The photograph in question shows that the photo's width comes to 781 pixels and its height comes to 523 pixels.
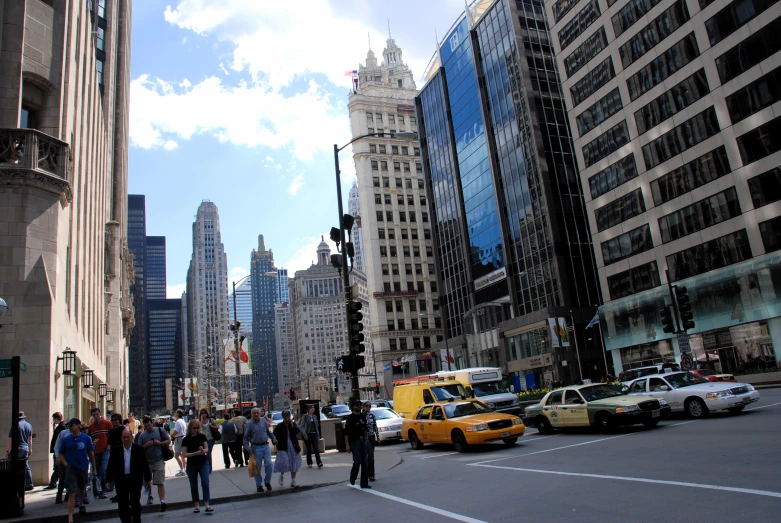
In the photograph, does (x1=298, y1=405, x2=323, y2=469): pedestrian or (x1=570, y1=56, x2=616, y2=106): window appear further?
(x1=570, y1=56, x2=616, y2=106): window

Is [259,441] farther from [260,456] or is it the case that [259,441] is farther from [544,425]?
[544,425]

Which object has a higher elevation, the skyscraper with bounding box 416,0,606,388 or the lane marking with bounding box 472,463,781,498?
the skyscraper with bounding box 416,0,606,388

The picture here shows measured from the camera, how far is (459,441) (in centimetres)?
1838

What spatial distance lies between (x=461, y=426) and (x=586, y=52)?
46.1m

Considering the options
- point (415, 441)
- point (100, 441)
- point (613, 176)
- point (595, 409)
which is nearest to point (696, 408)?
point (595, 409)

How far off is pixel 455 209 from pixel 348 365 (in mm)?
63852

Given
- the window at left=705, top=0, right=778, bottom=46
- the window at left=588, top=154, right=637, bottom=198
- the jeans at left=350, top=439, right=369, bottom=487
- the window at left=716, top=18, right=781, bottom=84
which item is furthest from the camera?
the window at left=588, top=154, right=637, bottom=198

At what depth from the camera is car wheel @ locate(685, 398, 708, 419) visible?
18.7 metres

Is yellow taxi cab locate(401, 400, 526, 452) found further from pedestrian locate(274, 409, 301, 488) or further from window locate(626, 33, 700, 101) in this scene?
window locate(626, 33, 700, 101)

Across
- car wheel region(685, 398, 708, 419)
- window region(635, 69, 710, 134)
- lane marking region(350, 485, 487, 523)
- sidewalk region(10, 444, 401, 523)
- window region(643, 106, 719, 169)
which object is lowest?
lane marking region(350, 485, 487, 523)

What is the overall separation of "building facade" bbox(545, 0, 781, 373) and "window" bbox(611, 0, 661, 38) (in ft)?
0.36

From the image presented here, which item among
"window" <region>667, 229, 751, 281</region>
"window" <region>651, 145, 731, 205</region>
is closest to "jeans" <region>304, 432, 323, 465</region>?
"window" <region>667, 229, 751, 281</region>

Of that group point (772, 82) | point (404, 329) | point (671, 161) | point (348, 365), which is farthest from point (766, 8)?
point (404, 329)

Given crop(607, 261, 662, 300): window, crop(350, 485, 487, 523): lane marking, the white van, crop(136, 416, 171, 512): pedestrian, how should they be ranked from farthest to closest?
crop(607, 261, 662, 300): window
the white van
crop(136, 416, 171, 512): pedestrian
crop(350, 485, 487, 523): lane marking
